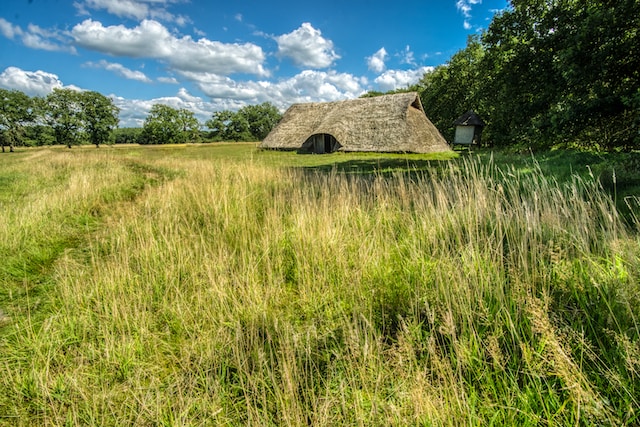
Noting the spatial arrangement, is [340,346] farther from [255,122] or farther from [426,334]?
[255,122]

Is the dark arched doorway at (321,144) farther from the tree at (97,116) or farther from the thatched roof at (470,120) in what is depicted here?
the tree at (97,116)

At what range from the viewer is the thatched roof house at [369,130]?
20859mm

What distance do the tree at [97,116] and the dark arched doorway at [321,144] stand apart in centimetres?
5163

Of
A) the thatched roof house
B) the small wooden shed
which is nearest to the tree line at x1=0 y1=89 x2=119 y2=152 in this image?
the thatched roof house

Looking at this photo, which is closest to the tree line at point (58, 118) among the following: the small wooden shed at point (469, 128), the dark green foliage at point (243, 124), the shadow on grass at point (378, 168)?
the dark green foliage at point (243, 124)

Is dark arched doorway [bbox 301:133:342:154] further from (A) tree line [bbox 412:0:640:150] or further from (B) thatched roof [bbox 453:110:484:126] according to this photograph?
(B) thatched roof [bbox 453:110:484:126]

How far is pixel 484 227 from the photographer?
2.78 meters

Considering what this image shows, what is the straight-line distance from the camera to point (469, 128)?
3023 cm

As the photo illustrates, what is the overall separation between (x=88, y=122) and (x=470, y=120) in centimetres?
6776

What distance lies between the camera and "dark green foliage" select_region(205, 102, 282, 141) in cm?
7194

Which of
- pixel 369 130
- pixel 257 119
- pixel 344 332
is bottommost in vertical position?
pixel 344 332

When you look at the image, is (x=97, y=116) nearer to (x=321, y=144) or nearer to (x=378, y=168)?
(x=321, y=144)

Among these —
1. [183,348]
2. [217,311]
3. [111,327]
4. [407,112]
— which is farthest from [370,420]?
[407,112]

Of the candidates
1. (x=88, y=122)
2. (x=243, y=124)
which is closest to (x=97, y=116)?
(x=88, y=122)
